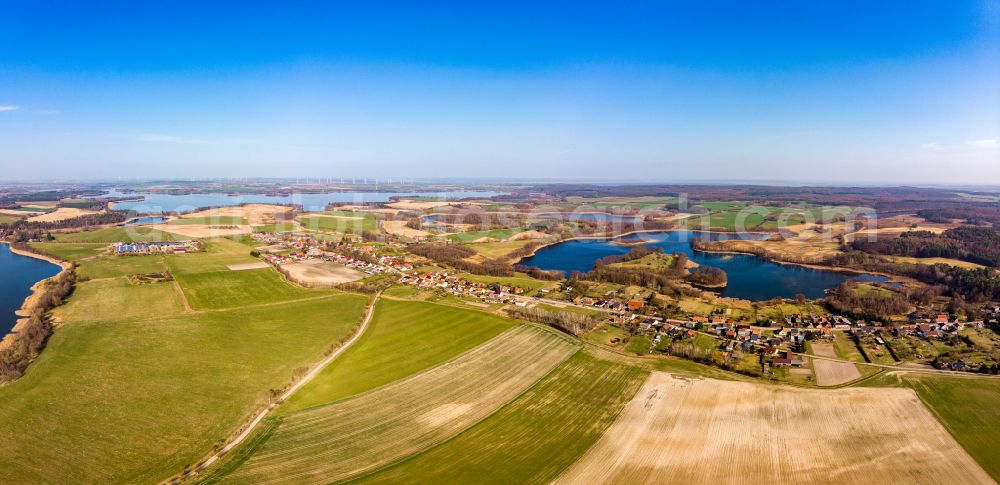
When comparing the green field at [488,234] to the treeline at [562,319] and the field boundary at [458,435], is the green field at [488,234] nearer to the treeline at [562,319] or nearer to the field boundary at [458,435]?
the treeline at [562,319]

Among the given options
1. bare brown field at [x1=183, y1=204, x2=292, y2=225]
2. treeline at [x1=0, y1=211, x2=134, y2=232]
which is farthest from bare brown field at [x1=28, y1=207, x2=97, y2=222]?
bare brown field at [x1=183, y1=204, x2=292, y2=225]

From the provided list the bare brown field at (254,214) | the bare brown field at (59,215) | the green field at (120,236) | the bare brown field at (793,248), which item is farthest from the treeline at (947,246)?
the bare brown field at (59,215)

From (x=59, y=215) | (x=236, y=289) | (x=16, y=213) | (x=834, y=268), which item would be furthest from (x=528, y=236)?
(x=16, y=213)

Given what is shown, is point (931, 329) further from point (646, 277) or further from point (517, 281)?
point (517, 281)

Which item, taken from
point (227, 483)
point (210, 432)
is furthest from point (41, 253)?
point (227, 483)

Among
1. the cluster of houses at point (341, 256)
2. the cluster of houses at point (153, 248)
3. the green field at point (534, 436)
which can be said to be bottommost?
the green field at point (534, 436)

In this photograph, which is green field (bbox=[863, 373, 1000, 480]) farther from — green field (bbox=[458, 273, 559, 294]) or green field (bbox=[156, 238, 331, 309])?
green field (bbox=[156, 238, 331, 309])
